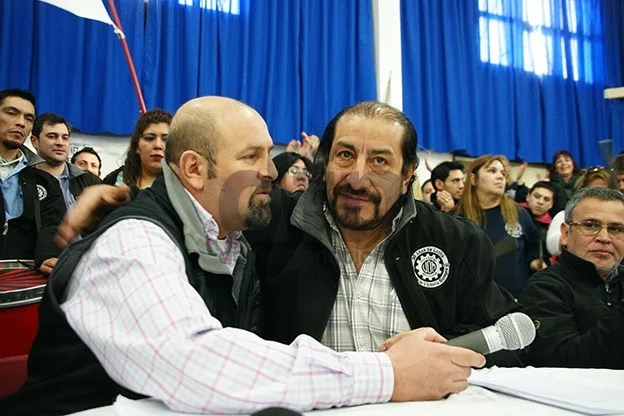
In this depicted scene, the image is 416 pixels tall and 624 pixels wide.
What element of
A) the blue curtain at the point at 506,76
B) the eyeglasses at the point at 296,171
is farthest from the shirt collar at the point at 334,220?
the blue curtain at the point at 506,76

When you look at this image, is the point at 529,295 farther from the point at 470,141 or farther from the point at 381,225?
the point at 470,141

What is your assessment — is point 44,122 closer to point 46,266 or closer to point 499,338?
point 46,266

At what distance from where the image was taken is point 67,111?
4.18 m

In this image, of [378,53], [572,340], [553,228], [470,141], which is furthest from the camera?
[470,141]

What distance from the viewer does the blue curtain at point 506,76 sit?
6.11m

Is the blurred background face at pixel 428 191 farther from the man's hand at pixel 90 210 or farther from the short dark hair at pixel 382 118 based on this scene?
the man's hand at pixel 90 210

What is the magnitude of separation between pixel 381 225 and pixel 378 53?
14.9ft

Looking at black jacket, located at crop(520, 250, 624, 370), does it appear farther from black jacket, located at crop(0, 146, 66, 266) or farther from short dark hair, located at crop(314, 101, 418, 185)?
black jacket, located at crop(0, 146, 66, 266)

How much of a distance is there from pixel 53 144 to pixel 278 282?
249 cm

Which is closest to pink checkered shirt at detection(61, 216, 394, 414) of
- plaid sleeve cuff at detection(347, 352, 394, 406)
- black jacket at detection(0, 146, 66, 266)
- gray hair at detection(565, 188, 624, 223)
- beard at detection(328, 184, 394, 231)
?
plaid sleeve cuff at detection(347, 352, 394, 406)

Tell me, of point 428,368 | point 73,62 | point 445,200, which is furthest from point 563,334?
point 73,62

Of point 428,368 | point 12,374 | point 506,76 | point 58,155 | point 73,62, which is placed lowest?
point 12,374

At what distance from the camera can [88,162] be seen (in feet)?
12.9

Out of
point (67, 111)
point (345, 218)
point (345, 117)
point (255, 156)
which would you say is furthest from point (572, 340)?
point (67, 111)
